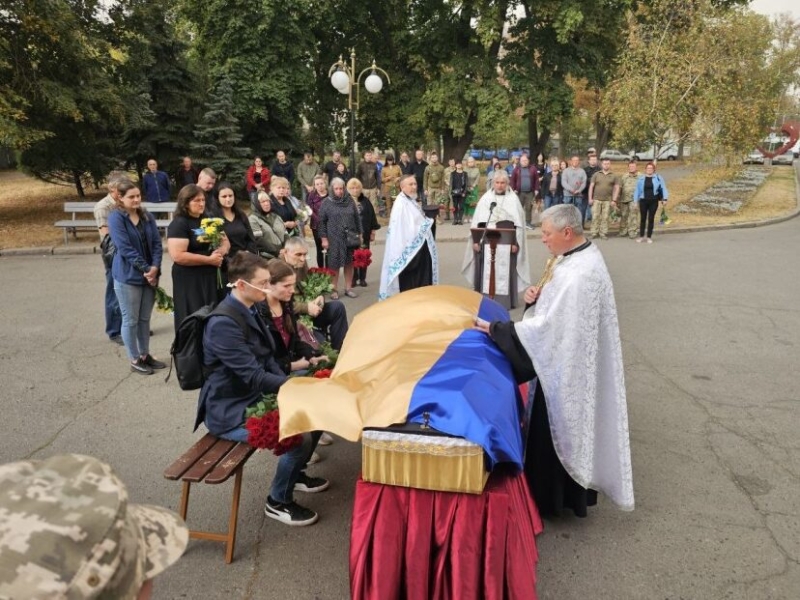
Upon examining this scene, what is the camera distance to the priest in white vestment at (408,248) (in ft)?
25.6

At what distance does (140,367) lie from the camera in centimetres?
650

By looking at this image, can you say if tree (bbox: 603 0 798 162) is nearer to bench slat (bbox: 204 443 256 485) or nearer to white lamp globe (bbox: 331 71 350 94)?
white lamp globe (bbox: 331 71 350 94)

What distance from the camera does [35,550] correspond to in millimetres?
1103

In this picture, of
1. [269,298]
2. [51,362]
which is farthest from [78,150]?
[269,298]

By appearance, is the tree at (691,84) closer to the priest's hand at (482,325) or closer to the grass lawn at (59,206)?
the grass lawn at (59,206)

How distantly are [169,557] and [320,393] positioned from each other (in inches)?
68.3

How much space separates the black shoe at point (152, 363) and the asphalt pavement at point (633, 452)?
0.85ft

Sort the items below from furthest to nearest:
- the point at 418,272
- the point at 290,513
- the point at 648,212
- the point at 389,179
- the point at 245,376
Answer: the point at 389,179 → the point at 648,212 → the point at 418,272 → the point at 290,513 → the point at 245,376

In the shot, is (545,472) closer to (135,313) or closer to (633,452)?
(633,452)

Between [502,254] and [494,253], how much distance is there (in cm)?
14

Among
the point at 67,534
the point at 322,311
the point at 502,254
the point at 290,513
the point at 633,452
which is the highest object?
the point at 67,534

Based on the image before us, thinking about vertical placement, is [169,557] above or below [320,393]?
above

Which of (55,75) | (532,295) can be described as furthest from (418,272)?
(55,75)

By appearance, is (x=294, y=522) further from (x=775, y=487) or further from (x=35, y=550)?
(x=775, y=487)
